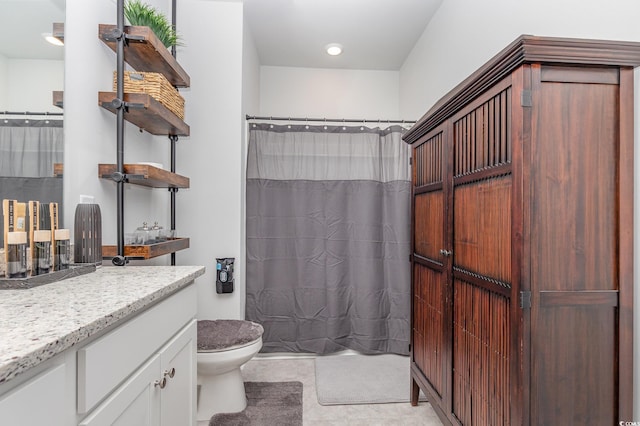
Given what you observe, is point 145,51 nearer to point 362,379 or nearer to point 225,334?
point 225,334

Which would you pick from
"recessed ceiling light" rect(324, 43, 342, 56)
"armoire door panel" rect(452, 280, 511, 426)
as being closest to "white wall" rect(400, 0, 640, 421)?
"armoire door panel" rect(452, 280, 511, 426)

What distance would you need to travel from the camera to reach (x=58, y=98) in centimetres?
142

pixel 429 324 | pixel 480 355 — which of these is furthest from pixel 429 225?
pixel 480 355

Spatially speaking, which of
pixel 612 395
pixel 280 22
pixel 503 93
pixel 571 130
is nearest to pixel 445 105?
pixel 503 93

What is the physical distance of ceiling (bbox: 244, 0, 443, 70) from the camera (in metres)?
2.54

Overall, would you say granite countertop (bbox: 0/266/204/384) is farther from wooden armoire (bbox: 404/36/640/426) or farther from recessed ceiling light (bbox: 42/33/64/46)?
wooden armoire (bbox: 404/36/640/426)

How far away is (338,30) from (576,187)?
93.0 inches

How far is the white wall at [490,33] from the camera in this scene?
3.69ft

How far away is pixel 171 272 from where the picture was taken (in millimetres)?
1380

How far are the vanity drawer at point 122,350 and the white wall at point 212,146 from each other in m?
1.30

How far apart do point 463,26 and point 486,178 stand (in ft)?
4.57

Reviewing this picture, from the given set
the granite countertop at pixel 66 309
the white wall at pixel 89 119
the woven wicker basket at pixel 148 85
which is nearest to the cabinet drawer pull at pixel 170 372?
the granite countertop at pixel 66 309

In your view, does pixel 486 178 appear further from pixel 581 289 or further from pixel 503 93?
pixel 581 289

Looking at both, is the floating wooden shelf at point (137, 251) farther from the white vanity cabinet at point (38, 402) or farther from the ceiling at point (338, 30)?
the ceiling at point (338, 30)
